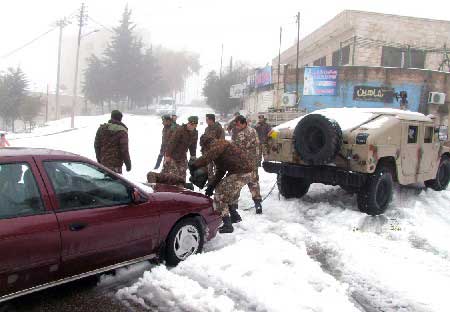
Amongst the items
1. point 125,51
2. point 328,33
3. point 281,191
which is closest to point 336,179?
point 281,191

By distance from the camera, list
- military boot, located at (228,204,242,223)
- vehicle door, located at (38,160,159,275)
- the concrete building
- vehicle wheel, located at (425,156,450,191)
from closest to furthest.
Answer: vehicle door, located at (38,160,159,275)
military boot, located at (228,204,242,223)
vehicle wheel, located at (425,156,450,191)
the concrete building

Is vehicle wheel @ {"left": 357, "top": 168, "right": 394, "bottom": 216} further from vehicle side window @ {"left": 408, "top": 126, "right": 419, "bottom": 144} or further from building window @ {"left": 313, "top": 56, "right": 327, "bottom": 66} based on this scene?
building window @ {"left": 313, "top": 56, "right": 327, "bottom": 66}

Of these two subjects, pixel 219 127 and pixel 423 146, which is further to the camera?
pixel 219 127

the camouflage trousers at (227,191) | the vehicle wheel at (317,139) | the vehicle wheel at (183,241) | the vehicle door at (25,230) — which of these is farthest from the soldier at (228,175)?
the vehicle door at (25,230)

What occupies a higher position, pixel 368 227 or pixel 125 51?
pixel 125 51

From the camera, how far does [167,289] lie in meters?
4.06

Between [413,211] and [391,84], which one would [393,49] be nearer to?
[391,84]

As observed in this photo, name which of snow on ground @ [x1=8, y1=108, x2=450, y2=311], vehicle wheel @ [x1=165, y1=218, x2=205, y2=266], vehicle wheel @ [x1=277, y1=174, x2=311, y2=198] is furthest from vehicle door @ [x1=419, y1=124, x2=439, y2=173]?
vehicle wheel @ [x1=165, y1=218, x2=205, y2=266]

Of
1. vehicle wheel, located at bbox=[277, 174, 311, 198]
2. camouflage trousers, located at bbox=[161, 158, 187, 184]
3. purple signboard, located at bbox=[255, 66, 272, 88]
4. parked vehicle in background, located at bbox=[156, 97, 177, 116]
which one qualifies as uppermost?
purple signboard, located at bbox=[255, 66, 272, 88]

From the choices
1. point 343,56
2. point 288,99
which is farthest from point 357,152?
point 343,56

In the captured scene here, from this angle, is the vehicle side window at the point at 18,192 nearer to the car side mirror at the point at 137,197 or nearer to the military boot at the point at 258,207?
the car side mirror at the point at 137,197

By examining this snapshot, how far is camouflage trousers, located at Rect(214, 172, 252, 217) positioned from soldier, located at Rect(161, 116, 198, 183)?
1701 millimetres

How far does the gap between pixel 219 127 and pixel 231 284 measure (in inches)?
212

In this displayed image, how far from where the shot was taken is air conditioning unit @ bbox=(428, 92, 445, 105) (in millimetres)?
23969
